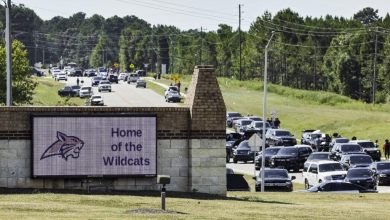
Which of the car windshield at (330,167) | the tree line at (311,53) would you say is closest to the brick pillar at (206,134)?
the car windshield at (330,167)

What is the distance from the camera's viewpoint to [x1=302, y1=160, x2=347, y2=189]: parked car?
157 feet

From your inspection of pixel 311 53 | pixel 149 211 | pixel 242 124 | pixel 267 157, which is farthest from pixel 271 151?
pixel 311 53

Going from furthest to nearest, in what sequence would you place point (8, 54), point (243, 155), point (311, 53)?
1. point (311, 53)
2. point (243, 155)
3. point (8, 54)

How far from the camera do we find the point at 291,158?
61.8m

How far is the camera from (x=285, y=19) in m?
155

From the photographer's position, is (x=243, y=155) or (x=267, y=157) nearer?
(x=267, y=157)

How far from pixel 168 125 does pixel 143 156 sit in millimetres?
1182

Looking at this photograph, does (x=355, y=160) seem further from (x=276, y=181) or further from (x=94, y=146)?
(x=94, y=146)

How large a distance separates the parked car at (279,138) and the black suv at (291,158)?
39.4 ft

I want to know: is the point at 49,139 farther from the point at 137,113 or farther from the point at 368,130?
the point at 368,130

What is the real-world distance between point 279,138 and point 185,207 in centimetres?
4793

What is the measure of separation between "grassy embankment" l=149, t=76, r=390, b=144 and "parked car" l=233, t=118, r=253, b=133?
19.2 ft

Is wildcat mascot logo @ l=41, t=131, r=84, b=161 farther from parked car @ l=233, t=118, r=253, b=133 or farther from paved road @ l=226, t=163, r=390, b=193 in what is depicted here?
parked car @ l=233, t=118, r=253, b=133

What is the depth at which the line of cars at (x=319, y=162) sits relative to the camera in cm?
4566
